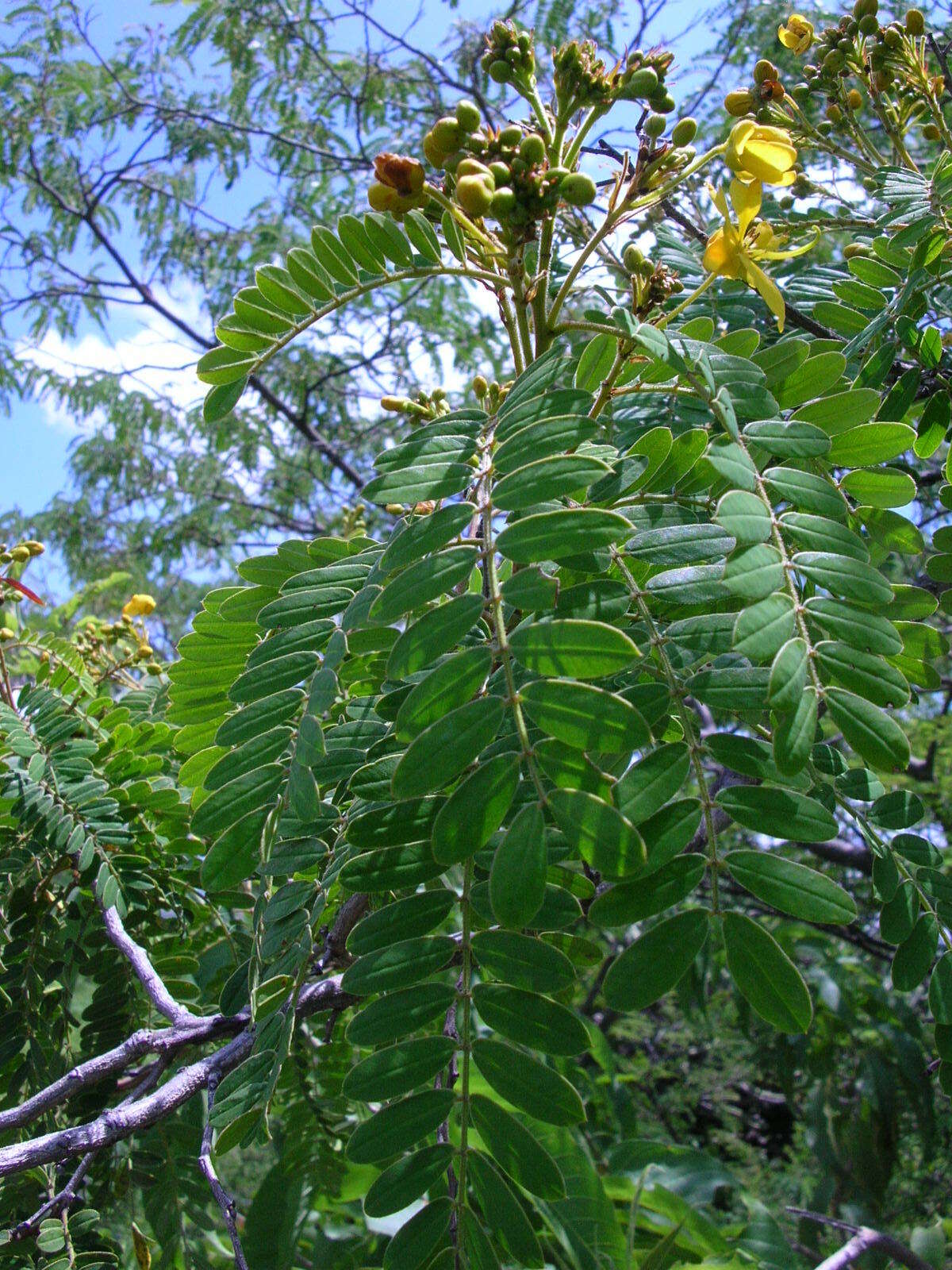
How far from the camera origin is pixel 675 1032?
4.30 meters

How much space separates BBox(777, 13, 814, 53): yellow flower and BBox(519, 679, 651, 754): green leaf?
1.48 meters

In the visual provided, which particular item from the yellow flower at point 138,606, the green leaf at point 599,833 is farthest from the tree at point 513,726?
the yellow flower at point 138,606

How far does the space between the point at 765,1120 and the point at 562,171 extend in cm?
493

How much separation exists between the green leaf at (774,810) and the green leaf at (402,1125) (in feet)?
1.15

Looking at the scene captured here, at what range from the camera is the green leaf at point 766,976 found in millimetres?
732

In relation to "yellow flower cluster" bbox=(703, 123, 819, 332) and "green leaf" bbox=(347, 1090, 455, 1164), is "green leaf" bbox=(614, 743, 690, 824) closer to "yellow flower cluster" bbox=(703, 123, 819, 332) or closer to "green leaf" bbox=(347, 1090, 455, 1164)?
"green leaf" bbox=(347, 1090, 455, 1164)

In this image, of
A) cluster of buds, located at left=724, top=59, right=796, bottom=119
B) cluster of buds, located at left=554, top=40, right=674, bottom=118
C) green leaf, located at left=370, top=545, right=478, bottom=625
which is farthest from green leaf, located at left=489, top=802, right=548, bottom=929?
cluster of buds, located at left=724, top=59, right=796, bottom=119

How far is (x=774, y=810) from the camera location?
813 millimetres

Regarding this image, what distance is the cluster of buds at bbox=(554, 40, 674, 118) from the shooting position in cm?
98

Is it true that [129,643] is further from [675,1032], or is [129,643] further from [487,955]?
[675,1032]

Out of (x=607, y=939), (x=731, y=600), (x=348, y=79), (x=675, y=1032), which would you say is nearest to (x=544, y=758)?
(x=731, y=600)

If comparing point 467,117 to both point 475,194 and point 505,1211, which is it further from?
point 505,1211

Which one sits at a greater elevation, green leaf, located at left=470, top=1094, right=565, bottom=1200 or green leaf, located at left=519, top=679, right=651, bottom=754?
green leaf, located at left=519, top=679, right=651, bottom=754

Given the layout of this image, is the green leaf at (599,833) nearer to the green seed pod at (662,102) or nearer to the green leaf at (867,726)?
the green leaf at (867,726)
